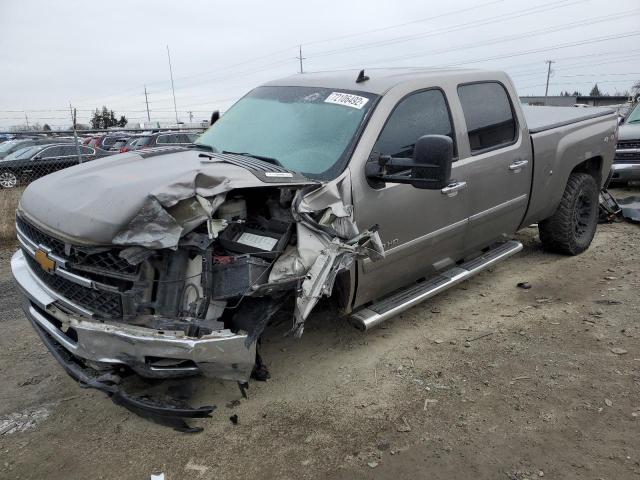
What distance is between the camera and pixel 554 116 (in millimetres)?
5547

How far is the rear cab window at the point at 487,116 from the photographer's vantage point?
4035 mm

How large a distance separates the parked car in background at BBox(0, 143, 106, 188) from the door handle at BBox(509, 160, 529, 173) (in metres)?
13.0

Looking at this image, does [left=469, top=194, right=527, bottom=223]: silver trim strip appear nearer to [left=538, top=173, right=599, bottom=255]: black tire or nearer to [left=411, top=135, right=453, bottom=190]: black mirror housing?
[left=538, top=173, right=599, bottom=255]: black tire

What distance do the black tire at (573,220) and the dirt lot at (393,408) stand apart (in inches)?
47.4

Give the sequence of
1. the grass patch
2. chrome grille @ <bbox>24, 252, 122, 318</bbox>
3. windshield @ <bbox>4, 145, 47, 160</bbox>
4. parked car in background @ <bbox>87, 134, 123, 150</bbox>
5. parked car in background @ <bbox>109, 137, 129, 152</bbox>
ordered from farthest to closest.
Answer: parked car in background @ <bbox>87, 134, 123, 150</bbox> < parked car in background @ <bbox>109, 137, 129, 152</bbox> < windshield @ <bbox>4, 145, 47, 160</bbox> < the grass patch < chrome grille @ <bbox>24, 252, 122, 318</bbox>

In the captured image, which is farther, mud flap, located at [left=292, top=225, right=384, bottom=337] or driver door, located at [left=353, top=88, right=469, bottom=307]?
driver door, located at [left=353, top=88, right=469, bottom=307]

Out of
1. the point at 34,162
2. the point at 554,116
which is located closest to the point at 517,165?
the point at 554,116

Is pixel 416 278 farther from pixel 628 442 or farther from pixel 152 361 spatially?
pixel 152 361

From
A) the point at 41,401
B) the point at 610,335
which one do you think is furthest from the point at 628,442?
the point at 41,401

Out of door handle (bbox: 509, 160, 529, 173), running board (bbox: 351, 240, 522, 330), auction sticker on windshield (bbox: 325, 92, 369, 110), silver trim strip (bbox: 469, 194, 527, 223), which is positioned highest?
auction sticker on windshield (bbox: 325, 92, 369, 110)

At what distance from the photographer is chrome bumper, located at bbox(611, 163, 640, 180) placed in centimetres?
865

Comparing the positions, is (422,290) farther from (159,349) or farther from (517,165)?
(159,349)

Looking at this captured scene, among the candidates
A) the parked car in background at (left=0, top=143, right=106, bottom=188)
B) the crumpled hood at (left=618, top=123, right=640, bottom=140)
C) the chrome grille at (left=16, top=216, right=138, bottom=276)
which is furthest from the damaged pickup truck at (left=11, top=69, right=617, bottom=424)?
the parked car in background at (left=0, top=143, right=106, bottom=188)

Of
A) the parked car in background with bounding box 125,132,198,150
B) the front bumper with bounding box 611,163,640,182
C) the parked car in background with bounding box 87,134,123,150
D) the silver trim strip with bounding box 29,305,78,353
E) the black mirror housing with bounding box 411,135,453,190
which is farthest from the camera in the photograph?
the parked car in background with bounding box 87,134,123,150
